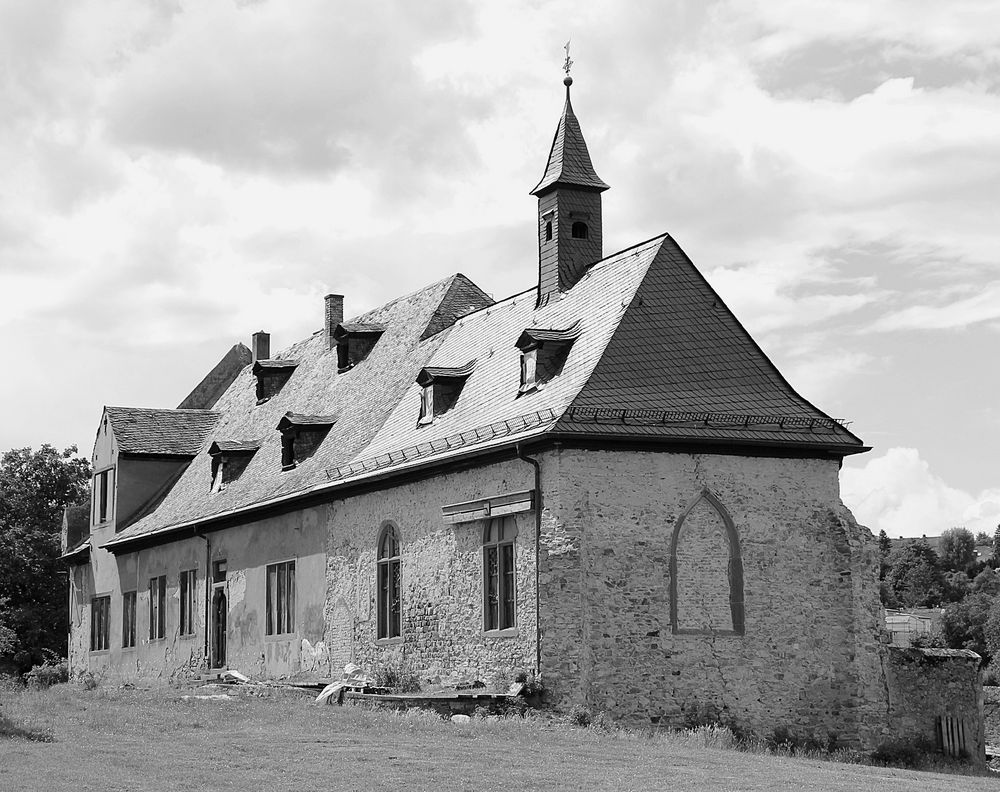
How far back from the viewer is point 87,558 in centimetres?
4809

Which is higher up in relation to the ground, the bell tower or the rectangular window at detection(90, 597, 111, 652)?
the bell tower

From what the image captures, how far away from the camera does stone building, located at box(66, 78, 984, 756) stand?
2619cm

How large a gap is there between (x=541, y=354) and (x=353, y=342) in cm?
1215

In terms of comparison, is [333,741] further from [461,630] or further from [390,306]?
[390,306]

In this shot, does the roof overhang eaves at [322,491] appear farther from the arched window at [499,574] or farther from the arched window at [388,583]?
the arched window at [499,574]

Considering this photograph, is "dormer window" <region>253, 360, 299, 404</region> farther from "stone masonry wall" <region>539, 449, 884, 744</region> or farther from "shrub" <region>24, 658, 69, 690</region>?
"stone masonry wall" <region>539, 449, 884, 744</region>

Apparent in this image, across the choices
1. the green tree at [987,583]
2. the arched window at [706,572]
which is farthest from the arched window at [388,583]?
the green tree at [987,583]

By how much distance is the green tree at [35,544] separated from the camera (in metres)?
57.5

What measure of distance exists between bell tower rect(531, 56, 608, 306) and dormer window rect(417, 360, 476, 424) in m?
2.52

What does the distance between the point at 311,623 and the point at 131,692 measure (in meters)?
4.15

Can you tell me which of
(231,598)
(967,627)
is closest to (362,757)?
(231,598)

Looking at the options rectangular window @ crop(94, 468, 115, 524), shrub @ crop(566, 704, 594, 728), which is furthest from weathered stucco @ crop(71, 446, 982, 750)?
rectangular window @ crop(94, 468, 115, 524)

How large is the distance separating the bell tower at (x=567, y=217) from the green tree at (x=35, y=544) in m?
31.5

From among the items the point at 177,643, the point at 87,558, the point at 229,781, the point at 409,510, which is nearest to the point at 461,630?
the point at 409,510
